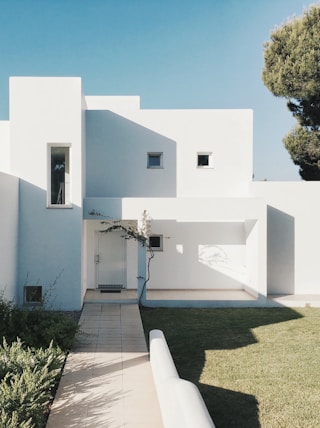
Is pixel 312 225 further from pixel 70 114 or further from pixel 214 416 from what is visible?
pixel 214 416

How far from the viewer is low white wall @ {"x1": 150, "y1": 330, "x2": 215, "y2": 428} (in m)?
4.09

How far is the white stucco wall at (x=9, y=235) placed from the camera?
11.1m

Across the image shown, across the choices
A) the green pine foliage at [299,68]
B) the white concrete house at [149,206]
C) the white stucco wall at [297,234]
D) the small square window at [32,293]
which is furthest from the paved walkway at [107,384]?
the green pine foliage at [299,68]

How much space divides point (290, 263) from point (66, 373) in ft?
36.0

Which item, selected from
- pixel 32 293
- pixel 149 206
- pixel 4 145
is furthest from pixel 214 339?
pixel 4 145

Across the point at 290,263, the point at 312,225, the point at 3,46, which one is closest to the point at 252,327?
the point at 290,263

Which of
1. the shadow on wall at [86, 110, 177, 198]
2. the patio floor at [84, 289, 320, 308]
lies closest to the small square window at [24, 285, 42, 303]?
the patio floor at [84, 289, 320, 308]

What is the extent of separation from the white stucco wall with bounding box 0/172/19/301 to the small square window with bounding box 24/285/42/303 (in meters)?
0.47

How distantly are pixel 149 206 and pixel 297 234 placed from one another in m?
6.27

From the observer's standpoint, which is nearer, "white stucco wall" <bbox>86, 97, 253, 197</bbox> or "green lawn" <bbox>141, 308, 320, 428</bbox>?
"green lawn" <bbox>141, 308, 320, 428</bbox>

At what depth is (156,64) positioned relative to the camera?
19344mm

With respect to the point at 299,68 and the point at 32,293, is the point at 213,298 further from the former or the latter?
the point at 299,68

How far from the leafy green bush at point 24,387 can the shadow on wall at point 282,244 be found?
11003 millimetres

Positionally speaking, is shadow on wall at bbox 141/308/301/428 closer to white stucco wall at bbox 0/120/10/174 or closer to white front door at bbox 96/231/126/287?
white front door at bbox 96/231/126/287
